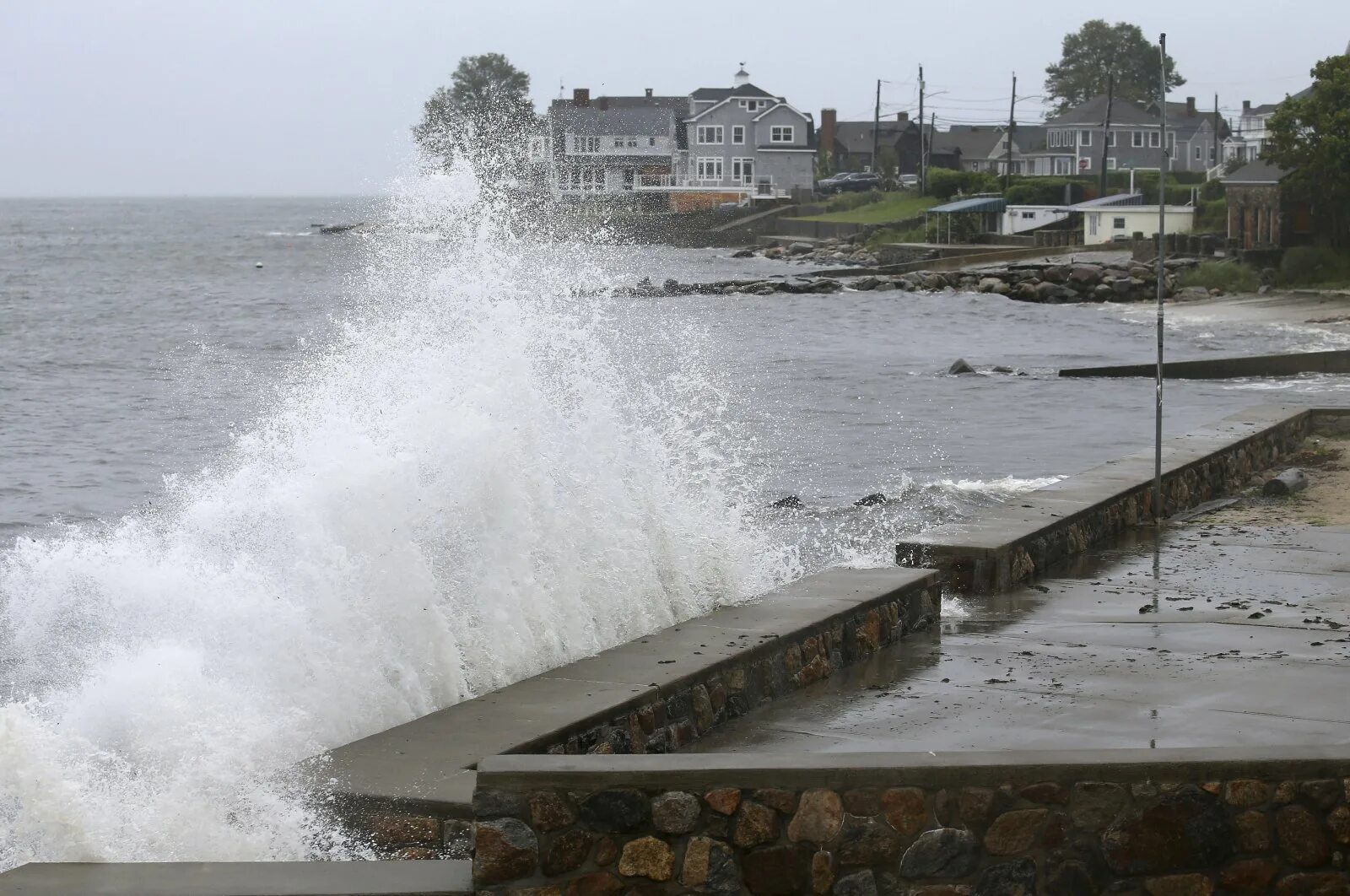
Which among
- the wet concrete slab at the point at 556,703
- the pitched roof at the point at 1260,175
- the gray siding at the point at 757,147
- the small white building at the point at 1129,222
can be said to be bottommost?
the wet concrete slab at the point at 556,703

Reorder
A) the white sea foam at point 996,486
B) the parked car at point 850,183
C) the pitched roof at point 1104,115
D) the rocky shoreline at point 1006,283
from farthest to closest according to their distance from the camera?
the parked car at point 850,183
the pitched roof at point 1104,115
the rocky shoreline at point 1006,283
the white sea foam at point 996,486

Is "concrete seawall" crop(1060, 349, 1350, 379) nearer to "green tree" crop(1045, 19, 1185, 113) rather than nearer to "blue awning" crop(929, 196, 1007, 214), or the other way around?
"blue awning" crop(929, 196, 1007, 214)

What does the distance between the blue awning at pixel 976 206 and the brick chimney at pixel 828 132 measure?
52489 mm

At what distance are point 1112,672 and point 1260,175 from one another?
191 ft

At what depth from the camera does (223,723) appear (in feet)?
20.6

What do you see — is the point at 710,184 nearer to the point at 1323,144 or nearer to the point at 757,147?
the point at 757,147

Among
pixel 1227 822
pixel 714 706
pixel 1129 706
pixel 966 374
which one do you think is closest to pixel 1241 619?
pixel 1129 706

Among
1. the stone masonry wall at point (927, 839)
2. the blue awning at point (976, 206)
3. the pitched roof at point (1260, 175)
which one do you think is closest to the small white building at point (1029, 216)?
the blue awning at point (976, 206)

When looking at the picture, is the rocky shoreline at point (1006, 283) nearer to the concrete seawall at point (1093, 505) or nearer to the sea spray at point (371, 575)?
the concrete seawall at point (1093, 505)

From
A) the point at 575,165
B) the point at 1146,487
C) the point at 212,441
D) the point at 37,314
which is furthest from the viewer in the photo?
the point at 575,165

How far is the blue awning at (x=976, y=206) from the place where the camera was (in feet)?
273

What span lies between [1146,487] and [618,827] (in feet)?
30.3

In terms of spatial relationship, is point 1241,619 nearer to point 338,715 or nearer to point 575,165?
point 338,715

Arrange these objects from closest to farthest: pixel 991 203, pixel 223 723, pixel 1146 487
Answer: pixel 223 723
pixel 1146 487
pixel 991 203
